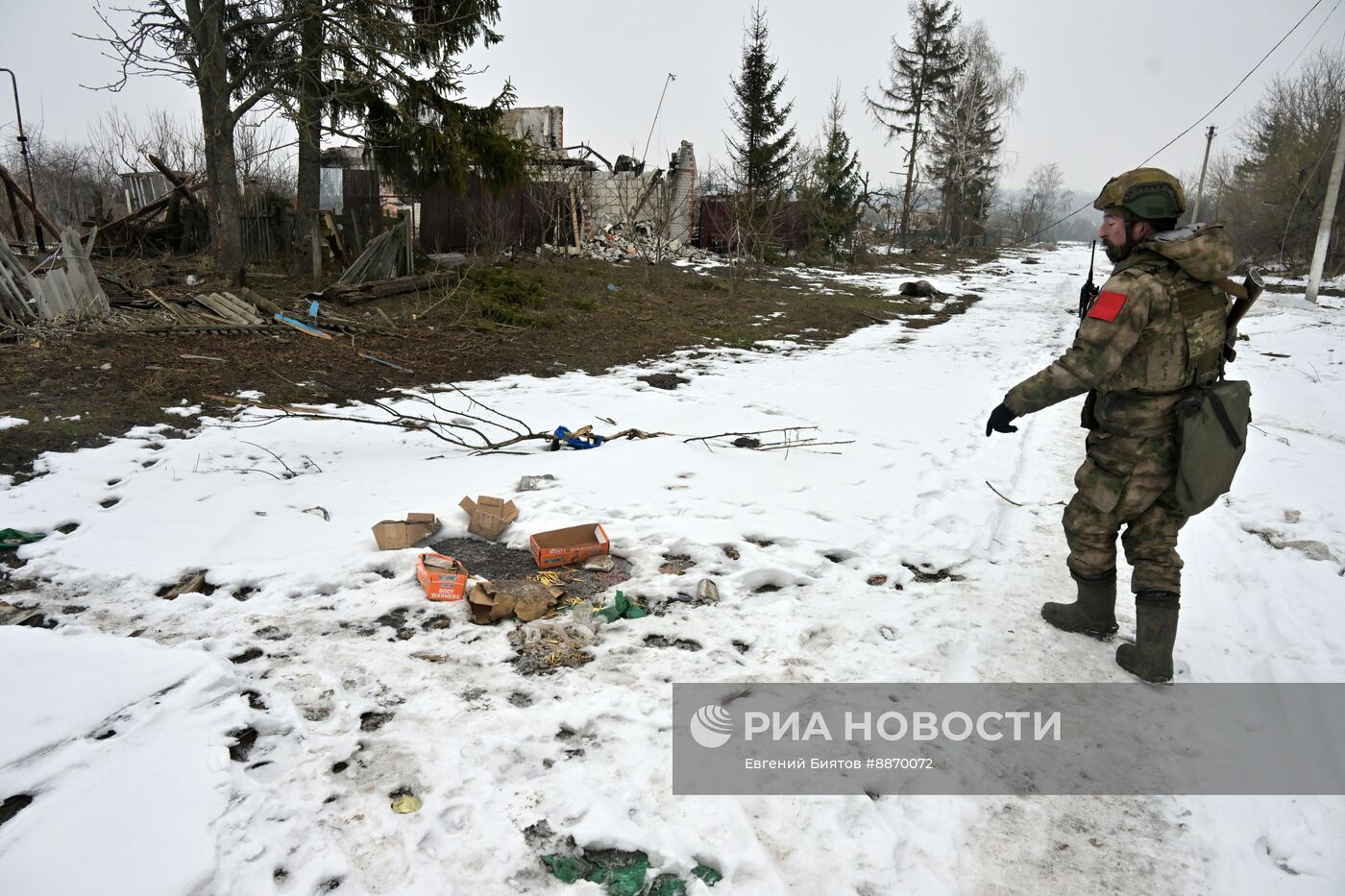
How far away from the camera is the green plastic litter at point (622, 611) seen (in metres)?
3.14

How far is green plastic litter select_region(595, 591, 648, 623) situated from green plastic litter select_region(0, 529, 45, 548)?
119 inches

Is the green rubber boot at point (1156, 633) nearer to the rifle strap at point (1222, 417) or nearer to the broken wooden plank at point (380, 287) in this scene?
the rifle strap at point (1222, 417)

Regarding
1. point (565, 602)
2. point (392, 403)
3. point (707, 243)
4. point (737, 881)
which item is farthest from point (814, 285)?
point (737, 881)

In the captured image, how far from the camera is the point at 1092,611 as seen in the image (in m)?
2.98

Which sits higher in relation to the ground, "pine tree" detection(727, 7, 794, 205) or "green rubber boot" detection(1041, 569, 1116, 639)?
"pine tree" detection(727, 7, 794, 205)

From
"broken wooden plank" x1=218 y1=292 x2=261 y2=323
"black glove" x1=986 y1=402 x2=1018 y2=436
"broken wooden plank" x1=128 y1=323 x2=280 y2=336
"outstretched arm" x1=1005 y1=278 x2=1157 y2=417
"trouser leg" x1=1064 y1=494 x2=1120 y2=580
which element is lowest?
"trouser leg" x1=1064 y1=494 x2=1120 y2=580

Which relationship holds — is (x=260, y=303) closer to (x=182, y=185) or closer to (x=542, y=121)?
(x=182, y=185)

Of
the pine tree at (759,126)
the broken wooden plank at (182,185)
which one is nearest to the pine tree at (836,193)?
the pine tree at (759,126)

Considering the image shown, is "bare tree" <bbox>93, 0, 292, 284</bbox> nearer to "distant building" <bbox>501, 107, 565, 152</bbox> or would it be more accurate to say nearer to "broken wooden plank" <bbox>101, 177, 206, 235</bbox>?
"broken wooden plank" <bbox>101, 177, 206, 235</bbox>

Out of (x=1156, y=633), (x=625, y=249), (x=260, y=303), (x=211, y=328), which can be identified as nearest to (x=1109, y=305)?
(x=1156, y=633)

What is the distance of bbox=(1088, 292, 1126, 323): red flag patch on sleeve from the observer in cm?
258

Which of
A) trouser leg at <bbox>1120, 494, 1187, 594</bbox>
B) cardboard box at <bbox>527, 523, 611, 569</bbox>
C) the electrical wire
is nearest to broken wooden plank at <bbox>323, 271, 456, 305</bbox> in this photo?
cardboard box at <bbox>527, 523, 611, 569</bbox>

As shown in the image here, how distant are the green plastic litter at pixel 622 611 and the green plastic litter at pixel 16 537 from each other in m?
3.02
